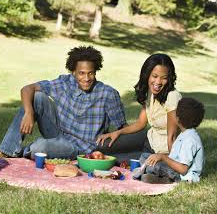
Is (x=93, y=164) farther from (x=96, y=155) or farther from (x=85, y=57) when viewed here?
(x=85, y=57)

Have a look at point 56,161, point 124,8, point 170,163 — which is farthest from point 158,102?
point 124,8

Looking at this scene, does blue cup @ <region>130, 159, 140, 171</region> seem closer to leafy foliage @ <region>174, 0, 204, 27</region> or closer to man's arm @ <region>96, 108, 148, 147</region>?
man's arm @ <region>96, 108, 148, 147</region>

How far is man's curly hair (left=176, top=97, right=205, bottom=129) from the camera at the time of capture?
5.32m

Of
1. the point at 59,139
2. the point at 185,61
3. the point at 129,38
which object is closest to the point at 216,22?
the point at 185,61

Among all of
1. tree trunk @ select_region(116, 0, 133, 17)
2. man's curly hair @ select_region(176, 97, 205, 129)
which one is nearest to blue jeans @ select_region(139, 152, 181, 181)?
man's curly hair @ select_region(176, 97, 205, 129)

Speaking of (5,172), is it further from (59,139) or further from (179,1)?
(179,1)

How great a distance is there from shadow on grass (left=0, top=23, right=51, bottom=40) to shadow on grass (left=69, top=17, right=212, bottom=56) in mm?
2260

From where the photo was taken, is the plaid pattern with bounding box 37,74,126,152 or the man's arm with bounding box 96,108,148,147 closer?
the man's arm with bounding box 96,108,148,147

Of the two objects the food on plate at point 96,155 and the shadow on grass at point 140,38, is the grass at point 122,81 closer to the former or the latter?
the shadow on grass at point 140,38

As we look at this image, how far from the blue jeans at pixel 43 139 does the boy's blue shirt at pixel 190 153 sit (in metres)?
1.37

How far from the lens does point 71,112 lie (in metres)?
6.36

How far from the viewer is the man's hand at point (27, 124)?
5859mm

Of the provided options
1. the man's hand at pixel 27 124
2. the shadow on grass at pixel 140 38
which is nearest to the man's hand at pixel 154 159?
the man's hand at pixel 27 124

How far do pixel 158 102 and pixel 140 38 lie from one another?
122 feet
